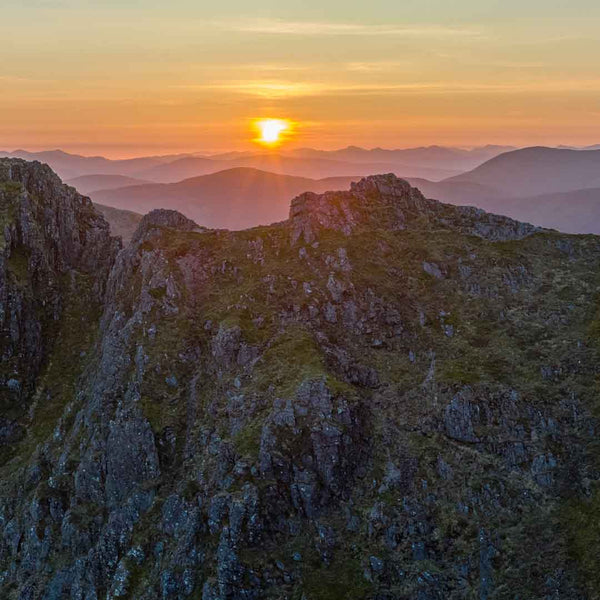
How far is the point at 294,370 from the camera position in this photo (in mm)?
73250


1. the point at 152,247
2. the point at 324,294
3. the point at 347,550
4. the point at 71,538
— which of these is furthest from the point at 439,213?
the point at 71,538

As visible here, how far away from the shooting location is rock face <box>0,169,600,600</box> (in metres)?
57.6

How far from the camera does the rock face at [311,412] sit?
57.6 metres

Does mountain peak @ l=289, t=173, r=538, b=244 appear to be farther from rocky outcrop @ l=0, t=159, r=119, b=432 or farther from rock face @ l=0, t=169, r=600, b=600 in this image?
rocky outcrop @ l=0, t=159, r=119, b=432

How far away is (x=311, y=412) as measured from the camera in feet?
221

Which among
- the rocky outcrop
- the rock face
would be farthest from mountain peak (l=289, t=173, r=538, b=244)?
the rocky outcrop

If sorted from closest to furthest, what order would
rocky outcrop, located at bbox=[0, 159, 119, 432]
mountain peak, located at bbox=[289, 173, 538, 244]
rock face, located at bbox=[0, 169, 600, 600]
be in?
rock face, located at bbox=[0, 169, 600, 600] → rocky outcrop, located at bbox=[0, 159, 119, 432] → mountain peak, located at bbox=[289, 173, 538, 244]

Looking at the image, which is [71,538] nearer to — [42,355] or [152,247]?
[42,355]

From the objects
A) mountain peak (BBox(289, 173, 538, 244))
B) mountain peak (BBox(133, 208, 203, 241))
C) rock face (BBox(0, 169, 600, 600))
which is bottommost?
rock face (BBox(0, 169, 600, 600))

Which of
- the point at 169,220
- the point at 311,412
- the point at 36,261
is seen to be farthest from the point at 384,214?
the point at 36,261

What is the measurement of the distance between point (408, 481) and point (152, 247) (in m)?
58.4

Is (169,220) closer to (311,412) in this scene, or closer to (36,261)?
(36,261)

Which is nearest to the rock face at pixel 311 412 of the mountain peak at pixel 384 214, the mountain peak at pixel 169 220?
the mountain peak at pixel 384 214

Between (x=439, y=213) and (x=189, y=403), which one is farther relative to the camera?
(x=439, y=213)
